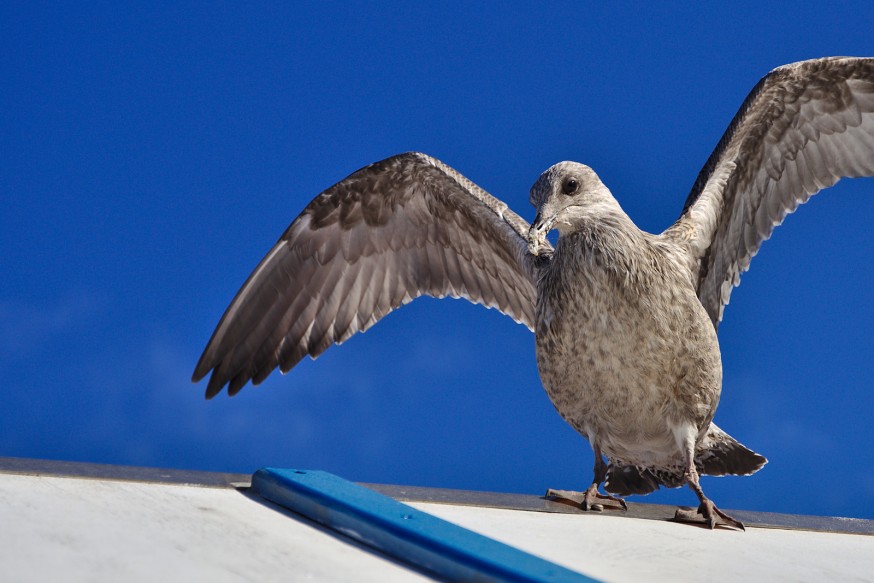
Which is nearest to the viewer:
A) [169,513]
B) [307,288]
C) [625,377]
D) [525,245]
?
[169,513]

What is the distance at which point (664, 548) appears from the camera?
3.64 meters

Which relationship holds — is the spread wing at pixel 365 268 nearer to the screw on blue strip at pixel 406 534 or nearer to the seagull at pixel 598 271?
the seagull at pixel 598 271

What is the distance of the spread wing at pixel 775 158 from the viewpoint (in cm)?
567

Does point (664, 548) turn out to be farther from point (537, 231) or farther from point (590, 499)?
point (537, 231)

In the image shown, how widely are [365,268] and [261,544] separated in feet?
12.6

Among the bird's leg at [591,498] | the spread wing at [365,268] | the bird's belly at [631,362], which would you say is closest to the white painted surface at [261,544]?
the bird's leg at [591,498]

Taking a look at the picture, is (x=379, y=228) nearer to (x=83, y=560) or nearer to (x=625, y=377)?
(x=625, y=377)

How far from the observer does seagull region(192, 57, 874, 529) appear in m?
4.71

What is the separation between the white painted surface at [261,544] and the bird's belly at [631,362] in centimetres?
64

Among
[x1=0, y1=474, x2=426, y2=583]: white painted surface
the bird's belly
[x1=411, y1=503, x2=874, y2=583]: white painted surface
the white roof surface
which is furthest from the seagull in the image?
[x1=0, y1=474, x2=426, y2=583]: white painted surface

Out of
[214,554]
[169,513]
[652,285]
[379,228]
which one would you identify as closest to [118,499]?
[169,513]

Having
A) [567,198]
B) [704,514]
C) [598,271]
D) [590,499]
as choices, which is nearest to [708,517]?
[704,514]

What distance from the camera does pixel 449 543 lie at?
9.11 feet

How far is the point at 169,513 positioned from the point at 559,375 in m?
2.23
